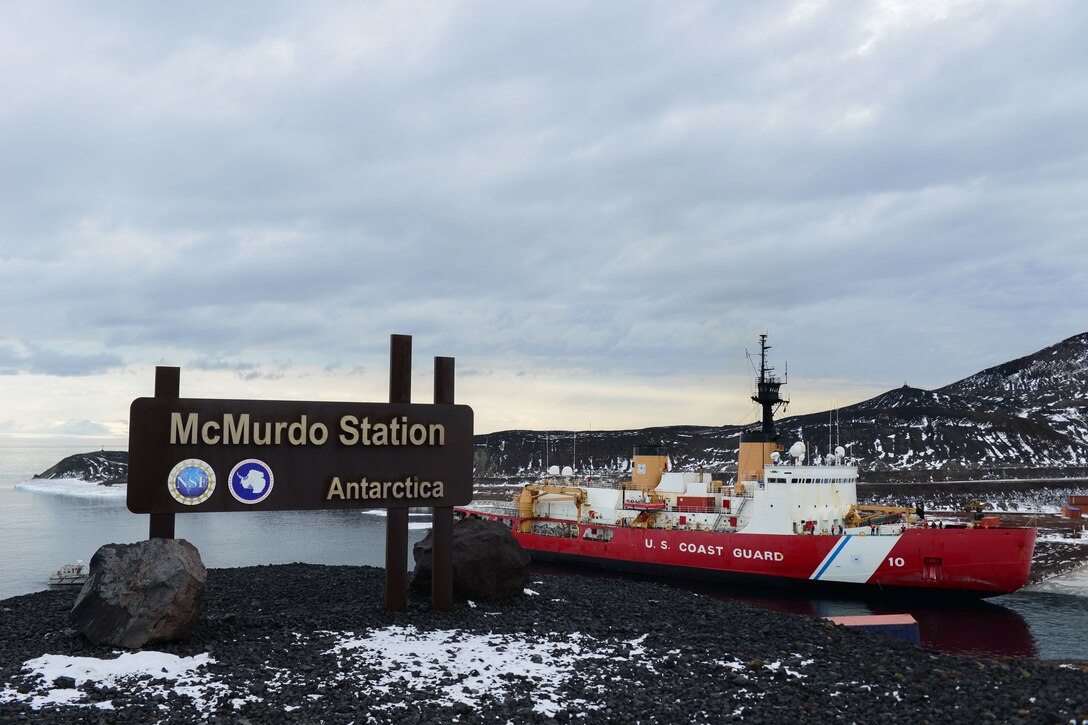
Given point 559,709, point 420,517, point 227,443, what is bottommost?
point 420,517

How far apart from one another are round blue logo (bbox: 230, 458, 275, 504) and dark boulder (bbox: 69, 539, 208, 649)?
60.7 inches

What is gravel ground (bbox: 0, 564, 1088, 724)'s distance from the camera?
9.10m

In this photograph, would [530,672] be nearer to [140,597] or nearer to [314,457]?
[314,457]

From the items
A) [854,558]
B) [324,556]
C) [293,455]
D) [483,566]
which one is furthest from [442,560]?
[324,556]

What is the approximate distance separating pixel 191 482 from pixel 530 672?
22.8 ft

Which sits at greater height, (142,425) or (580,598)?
(142,425)

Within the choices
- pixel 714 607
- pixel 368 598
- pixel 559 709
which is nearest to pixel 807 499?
pixel 714 607

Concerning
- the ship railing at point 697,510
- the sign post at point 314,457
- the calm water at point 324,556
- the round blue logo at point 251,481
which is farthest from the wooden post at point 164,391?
the ship railing at point 697,510

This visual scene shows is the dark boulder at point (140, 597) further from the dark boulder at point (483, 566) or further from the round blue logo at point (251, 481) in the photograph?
the dark boulder at point (483, 566)

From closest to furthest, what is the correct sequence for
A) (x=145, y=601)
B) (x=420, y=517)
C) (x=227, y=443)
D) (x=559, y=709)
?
(x=559, y=709)
(x=145, y=601)
(x=227, y=443)
(x=420, y=517)

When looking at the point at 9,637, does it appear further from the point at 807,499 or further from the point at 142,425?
the point at 807,499

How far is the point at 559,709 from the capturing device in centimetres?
930

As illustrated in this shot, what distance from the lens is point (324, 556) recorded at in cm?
4309

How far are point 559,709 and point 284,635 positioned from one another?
5247mm
